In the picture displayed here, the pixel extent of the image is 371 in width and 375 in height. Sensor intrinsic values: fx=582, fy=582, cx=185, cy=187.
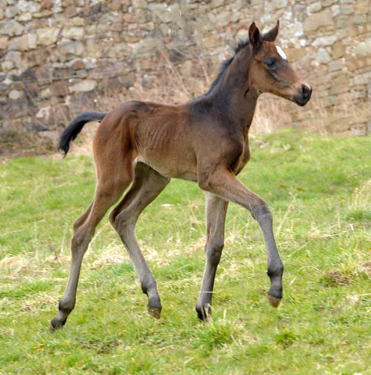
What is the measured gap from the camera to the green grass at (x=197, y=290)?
3.94 metres

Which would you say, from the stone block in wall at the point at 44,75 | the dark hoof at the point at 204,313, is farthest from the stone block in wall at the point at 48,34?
the dark hoof at the point at 204,313

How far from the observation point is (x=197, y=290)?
5.38 metres

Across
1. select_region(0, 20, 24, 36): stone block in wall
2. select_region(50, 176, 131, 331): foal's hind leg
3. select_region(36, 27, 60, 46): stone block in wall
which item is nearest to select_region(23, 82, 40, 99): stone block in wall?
select_region(36, 27, 60, 46): stone block in wall

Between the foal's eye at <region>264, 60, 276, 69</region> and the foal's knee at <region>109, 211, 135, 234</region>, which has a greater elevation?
the foal's eye at <region>264, 60, 276, 69</region>

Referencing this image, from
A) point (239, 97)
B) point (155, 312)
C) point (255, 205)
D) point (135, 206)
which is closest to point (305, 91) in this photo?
point (239, 97)

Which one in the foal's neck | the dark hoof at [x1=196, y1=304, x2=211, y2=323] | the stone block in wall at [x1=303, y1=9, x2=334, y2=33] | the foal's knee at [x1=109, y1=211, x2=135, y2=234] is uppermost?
the foal's neck

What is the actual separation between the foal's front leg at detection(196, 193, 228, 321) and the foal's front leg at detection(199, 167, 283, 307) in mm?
341

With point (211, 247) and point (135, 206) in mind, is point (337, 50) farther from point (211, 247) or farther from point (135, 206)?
point (211, 247)

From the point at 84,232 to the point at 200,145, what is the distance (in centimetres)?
128

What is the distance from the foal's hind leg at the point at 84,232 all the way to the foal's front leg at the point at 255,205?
0.79 m

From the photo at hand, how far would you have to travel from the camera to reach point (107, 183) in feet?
16.2

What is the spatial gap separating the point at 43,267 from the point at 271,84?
391 cm

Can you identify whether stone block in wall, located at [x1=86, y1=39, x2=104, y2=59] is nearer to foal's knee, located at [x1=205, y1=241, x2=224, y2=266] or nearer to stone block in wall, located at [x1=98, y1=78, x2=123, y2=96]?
stone block in wall, located at [x1=98, y1=78, x2=123, y2=96]

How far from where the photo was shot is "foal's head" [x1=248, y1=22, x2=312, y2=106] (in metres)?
4.57
